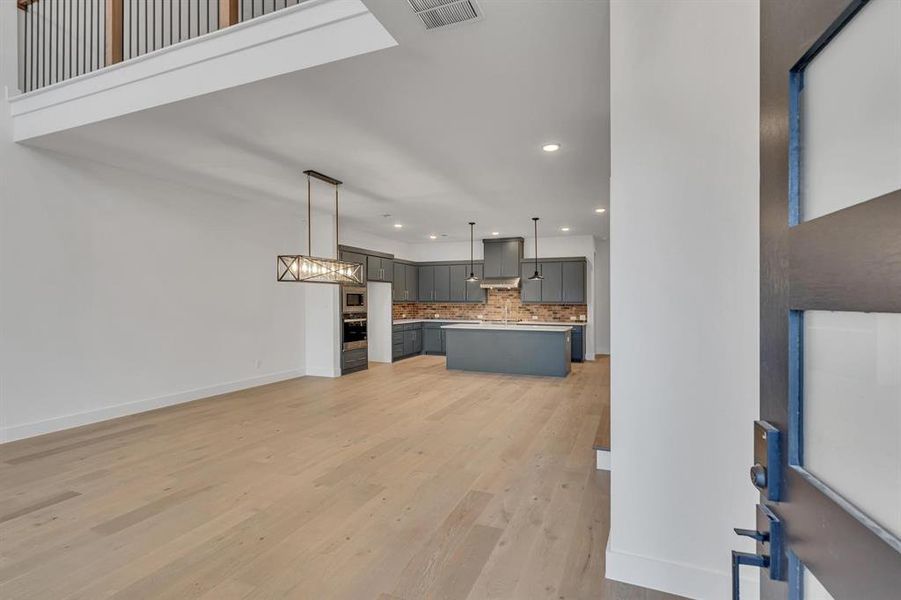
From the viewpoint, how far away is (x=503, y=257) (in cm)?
967

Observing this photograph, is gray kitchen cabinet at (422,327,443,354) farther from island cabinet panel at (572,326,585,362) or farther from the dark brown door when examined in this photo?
the dark brown door

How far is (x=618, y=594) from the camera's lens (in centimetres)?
194

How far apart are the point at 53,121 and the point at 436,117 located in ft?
11.4

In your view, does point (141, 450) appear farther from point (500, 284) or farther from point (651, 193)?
point (500, 284)

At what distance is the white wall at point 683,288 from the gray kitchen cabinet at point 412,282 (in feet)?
28.1

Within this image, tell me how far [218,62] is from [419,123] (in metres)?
1.49

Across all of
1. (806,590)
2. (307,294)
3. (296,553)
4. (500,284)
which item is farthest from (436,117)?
(500,284)

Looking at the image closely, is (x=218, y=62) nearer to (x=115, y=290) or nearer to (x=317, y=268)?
(x=317, y=268)

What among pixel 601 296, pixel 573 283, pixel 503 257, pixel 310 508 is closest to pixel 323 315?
pixel 503 257

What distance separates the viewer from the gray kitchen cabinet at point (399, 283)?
384 inches

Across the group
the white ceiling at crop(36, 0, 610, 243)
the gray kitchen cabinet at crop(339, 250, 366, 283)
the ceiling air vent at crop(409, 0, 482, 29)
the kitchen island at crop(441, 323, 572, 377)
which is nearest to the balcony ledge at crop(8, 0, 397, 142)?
the white ceiling at crop(36, 0, 610, 243)

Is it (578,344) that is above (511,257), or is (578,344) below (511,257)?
below

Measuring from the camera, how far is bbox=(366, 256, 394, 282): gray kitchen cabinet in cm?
865

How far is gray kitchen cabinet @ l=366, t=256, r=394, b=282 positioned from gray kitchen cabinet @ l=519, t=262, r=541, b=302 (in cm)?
290
